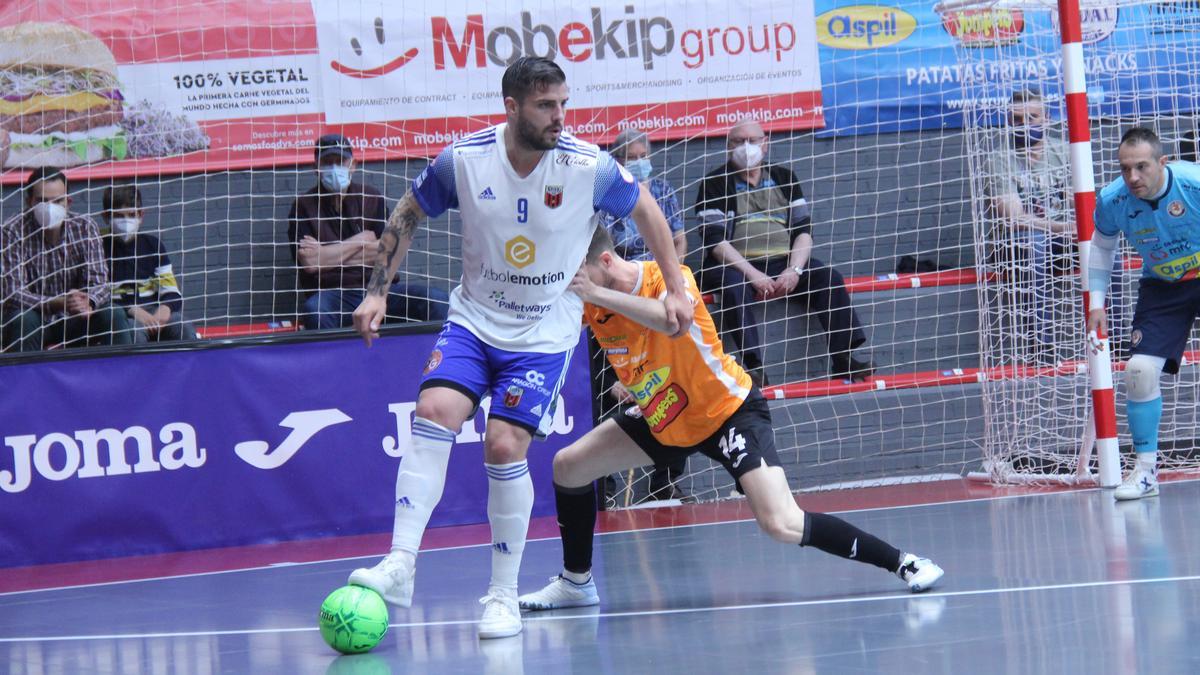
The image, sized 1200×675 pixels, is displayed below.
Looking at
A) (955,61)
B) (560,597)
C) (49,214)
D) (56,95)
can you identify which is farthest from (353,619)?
(955,61)

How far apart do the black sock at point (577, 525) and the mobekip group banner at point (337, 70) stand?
174 inches

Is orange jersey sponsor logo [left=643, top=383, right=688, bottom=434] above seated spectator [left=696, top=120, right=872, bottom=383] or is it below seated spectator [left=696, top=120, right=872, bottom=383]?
below

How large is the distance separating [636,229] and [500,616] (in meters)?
4.54

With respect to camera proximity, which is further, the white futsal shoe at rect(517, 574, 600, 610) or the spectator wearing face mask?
the spectator wearing face mask

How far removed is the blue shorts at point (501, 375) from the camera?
15.6 ft

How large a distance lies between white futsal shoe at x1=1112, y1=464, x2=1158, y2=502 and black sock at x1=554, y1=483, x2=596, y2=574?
337 cm

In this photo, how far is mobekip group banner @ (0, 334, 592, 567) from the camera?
7.71 meters

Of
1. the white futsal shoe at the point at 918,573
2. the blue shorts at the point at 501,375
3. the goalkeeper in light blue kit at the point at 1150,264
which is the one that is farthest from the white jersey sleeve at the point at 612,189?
the goalkeeper in light blue kit at the point at 1150,264

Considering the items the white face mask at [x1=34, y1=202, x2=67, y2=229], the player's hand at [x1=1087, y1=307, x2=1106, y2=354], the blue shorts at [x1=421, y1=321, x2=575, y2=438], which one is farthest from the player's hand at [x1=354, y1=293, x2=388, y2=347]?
the player's hand at [x1=1087, y1=307, x2=1106, y2=354]

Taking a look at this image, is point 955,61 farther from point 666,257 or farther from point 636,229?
point 666,257

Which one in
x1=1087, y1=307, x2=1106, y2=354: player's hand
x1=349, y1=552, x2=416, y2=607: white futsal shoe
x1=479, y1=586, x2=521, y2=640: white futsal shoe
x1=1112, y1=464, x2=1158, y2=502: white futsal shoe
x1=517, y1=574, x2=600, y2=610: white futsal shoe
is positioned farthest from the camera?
x1=1087, y1=307, x2=1106, y2=354: player's hand

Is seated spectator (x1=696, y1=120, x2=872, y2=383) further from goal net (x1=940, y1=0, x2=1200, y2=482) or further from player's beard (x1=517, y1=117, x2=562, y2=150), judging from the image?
player's beard (x1=517, y1=117, x2=562, y2=150)

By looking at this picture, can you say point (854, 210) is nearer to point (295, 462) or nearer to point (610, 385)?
point (610, 385)

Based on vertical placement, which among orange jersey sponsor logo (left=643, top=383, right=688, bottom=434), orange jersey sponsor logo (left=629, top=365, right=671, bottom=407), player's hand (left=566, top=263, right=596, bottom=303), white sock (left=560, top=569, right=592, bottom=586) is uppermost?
player's hand (left=566, top=263, right=596, bottom=303)
